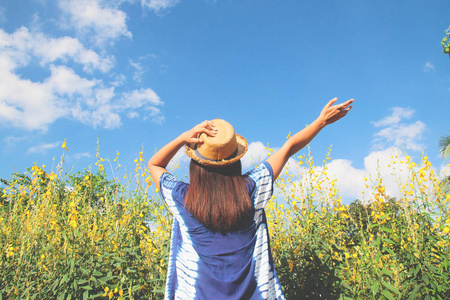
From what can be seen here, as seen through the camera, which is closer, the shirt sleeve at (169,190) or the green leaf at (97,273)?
the shirt sleeve at (169,190)

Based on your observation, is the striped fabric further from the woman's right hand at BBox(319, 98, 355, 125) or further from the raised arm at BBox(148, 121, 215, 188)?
the woman's right hand at BBox(319, 98, 355, 125)

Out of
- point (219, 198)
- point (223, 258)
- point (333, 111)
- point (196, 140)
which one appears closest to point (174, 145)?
point (196, 140)

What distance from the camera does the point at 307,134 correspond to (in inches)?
70.7

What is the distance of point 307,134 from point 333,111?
0.19 metres

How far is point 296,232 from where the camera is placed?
3051 millimetres

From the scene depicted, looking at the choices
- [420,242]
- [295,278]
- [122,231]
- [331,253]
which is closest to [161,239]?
[122,231]

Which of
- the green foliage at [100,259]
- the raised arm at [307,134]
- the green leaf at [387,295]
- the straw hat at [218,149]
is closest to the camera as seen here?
the straw hat at [218,149]

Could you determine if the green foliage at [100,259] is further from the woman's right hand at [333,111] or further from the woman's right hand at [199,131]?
the woman's right hand at [333,111]

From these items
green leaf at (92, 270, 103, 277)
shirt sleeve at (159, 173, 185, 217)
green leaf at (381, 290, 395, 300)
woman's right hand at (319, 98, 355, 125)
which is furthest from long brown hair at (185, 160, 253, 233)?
green leaf at (92, 270, 103, 277)

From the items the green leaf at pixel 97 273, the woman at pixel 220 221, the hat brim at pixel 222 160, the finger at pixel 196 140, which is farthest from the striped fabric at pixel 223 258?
the green leaf at pixel 97 273

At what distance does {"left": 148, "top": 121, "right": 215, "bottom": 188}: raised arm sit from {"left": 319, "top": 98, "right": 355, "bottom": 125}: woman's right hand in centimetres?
63

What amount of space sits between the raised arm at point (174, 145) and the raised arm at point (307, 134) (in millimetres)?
388

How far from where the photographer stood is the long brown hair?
1512mm

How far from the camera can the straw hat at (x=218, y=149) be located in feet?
5.23
